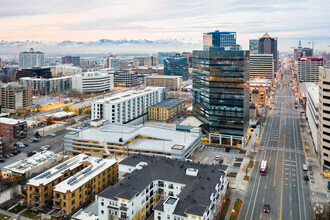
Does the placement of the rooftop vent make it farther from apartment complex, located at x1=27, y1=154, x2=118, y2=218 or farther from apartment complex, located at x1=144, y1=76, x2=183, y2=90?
apartment complex, located at x1=144, y1=76, x2=183, y2=90

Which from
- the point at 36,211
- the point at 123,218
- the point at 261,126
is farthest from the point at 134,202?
the point at 261,126

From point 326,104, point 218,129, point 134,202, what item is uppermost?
point 326,104

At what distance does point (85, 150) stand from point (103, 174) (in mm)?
21887

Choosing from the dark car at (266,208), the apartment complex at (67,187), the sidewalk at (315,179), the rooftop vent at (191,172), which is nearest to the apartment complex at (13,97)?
the apartment complex at (67,187)

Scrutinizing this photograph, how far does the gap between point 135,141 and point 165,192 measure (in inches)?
1113

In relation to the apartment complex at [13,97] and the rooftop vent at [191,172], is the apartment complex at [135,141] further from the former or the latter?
the apartment complex at [13,97]

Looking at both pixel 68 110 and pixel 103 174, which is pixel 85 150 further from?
pixel 68 110

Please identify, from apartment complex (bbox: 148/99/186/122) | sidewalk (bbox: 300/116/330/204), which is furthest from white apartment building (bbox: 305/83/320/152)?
apartment complex (bbox: 148/99/186/122)

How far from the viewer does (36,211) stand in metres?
43.7

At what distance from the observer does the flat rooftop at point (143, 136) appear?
Answer: 67.9 metres

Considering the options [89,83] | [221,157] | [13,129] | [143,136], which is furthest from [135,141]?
[89,83]

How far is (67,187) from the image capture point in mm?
43875

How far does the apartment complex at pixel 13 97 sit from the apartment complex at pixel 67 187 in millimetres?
80470

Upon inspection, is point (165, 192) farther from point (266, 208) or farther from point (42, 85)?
point (42, 85)
